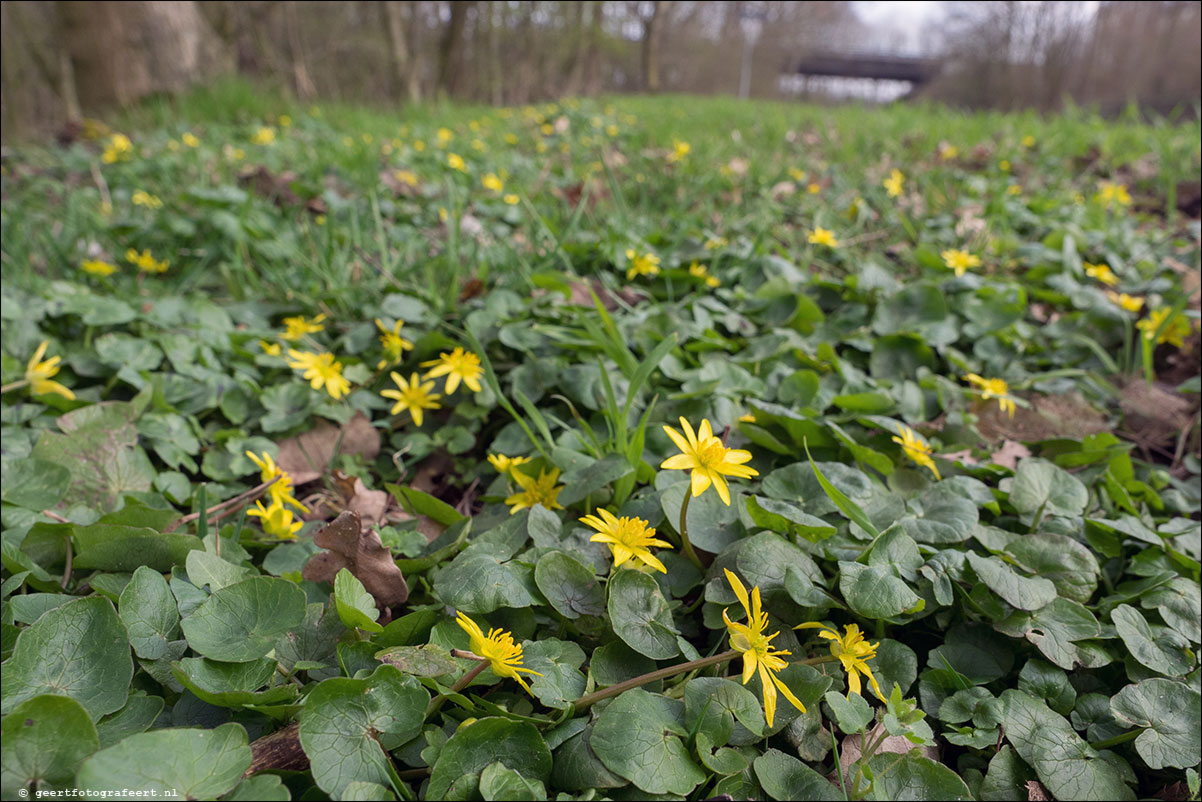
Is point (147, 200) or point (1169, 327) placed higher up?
point (147, 200)

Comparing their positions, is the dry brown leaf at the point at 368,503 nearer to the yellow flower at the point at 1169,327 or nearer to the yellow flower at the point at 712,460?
the yellow flower at the point at 712,460

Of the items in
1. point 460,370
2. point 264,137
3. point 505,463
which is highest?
point 264,137

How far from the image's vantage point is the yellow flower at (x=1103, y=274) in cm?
236

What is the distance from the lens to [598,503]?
133 centimetres

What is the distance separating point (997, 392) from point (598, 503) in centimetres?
111

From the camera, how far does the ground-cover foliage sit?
0.88m

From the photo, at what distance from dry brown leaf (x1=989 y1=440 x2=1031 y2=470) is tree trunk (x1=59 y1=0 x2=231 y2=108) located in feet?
20.9

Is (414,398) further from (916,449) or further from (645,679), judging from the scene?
(916,449)

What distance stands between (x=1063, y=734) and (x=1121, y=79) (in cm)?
664

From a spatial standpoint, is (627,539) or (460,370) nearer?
(627,539)

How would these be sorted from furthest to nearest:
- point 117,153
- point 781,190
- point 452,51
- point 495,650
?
point 452,51
point 117,153
point 781,190
point 495,650

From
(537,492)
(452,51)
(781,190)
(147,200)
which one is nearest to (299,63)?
(452,51)

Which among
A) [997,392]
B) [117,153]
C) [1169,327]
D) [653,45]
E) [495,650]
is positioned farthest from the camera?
[653,45]

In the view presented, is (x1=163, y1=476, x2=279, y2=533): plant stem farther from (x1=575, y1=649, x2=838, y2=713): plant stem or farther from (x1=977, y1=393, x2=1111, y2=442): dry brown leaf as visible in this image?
(x1=977, y1=393, x2=1111, y2=442): dry brown leaf
